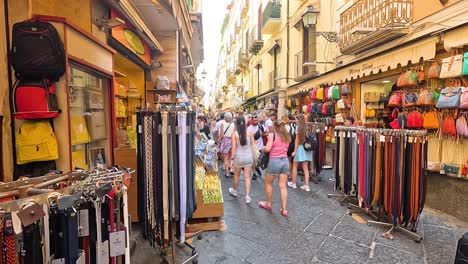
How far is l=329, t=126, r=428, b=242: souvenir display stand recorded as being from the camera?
4.26m

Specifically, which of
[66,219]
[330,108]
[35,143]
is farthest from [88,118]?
[330,108]

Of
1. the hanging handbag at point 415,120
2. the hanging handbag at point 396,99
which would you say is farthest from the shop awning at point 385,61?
the hanging handbag at point 415,120

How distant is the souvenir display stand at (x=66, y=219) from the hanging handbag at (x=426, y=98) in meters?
5.93

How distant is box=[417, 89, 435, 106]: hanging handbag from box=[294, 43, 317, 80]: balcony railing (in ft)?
18.6

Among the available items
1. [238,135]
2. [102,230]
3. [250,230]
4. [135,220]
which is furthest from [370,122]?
[102,230]

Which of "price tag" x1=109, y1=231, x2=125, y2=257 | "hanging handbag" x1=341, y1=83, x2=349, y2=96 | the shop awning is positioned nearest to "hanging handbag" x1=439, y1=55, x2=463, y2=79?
the shop awning

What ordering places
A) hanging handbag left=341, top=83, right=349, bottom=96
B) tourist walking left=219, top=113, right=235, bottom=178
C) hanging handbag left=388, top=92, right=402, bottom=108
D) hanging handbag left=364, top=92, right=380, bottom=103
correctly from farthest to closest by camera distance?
hanging handbag left=341, top=83, right=349, bottom=96, hanging handbag left=364, top=92, right=380, bottom=103, tourist walking left=219, top=113, right=235, bottom=178, hanging handbag left=388, top=92, right=402, bottom=108

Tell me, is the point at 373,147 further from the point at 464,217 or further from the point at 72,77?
the point at 72,77

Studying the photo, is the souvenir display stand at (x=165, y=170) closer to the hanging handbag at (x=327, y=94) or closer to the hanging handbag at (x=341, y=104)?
the hanging handbag at (x=341, y=104)

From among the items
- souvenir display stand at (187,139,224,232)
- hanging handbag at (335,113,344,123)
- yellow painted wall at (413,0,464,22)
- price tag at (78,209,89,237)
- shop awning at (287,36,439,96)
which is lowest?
souvenir display stand at (187,139,224,232)

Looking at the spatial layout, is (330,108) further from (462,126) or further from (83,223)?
(83,223)

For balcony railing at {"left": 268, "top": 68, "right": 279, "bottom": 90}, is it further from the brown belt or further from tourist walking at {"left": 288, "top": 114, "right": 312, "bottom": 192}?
the brown belt

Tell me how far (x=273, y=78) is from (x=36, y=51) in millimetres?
16369

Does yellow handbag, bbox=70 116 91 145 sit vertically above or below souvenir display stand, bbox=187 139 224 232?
above
